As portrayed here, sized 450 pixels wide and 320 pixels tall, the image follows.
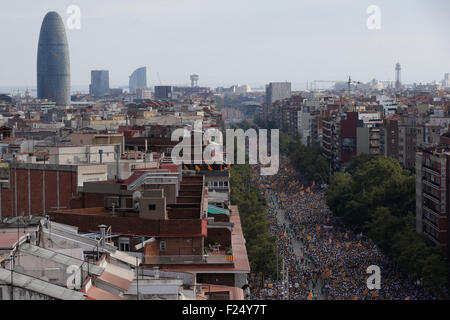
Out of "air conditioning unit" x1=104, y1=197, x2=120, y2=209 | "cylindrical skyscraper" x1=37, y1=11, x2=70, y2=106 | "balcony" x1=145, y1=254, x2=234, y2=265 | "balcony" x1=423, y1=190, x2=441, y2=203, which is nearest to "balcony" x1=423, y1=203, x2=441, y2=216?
"balcony" x1=423, y1=190, x2=441, y2=203

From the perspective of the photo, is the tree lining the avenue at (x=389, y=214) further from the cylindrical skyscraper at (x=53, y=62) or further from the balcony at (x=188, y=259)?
the cylindrical skyscraper at (x=53, y=62)

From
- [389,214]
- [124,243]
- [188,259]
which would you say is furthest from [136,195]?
[389,214]

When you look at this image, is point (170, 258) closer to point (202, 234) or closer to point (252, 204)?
point (202, 234)

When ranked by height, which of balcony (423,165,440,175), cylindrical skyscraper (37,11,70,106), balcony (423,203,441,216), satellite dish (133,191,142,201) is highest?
cylindrical skyscraper (37,11,70,106)

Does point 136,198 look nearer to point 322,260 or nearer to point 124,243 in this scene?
point 124,243

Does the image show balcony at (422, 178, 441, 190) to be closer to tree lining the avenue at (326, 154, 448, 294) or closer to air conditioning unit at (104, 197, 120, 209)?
tree lining the avenue at (326, 154, 448, 294)
